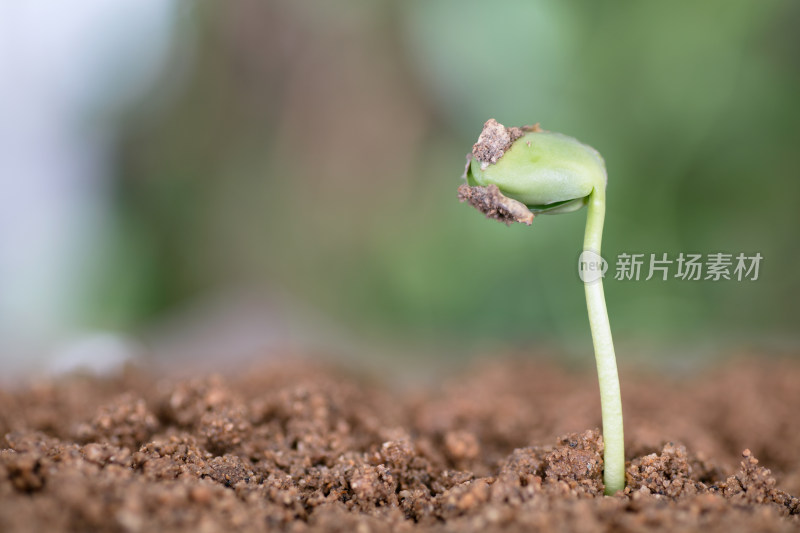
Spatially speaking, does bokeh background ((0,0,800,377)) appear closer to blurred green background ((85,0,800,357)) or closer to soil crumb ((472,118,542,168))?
blurred green background ((85,0,800,357))

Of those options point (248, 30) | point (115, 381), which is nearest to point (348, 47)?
point (248, 30)

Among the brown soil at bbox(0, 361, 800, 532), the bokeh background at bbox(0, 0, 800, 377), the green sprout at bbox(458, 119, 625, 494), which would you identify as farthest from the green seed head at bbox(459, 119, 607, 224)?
the bokeh background at bbox(0, 0, 800, 377)

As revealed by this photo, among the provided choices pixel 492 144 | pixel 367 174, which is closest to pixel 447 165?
pixel 367 174

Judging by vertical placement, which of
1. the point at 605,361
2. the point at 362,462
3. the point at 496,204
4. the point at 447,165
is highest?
the point at 447,165

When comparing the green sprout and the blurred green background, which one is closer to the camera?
the green sprout

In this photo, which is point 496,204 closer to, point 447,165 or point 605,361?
point 605,361

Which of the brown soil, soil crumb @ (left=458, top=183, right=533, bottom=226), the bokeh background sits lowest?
the brown soil

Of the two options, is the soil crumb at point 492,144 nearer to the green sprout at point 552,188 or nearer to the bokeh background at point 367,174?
the green sprout at point 552,188
